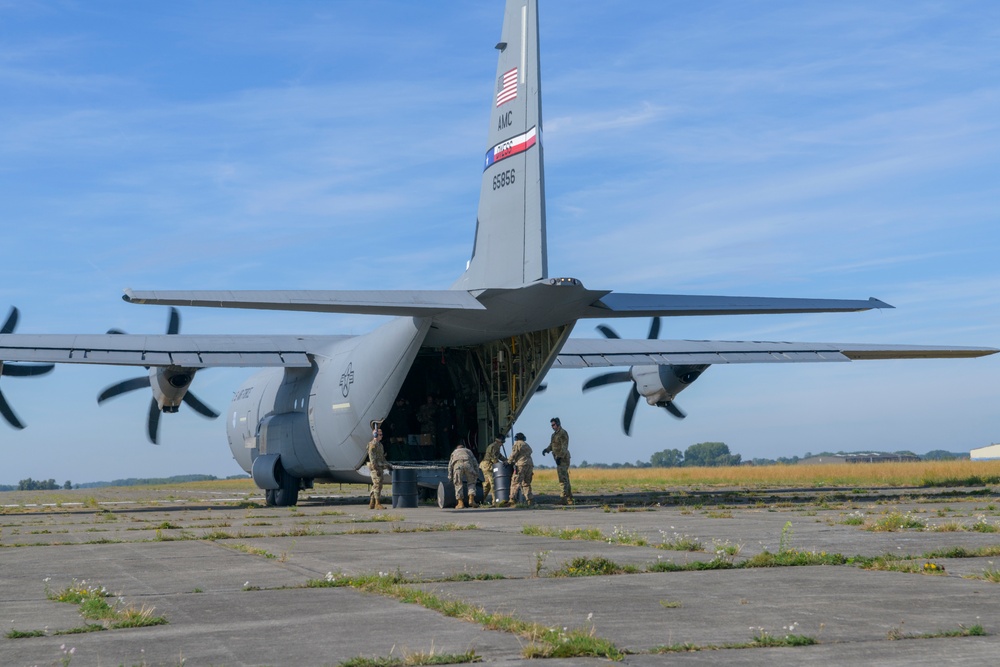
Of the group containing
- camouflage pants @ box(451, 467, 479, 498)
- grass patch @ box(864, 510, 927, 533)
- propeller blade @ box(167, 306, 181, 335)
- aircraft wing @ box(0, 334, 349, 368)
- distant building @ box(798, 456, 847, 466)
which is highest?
propeller blade @ box(167, 306, 181, 335)

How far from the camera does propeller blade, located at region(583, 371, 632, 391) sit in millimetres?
30766

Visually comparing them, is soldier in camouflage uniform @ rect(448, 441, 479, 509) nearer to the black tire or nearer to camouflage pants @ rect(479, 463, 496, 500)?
camouflage pants @ rect(479, 463, 496, 500)

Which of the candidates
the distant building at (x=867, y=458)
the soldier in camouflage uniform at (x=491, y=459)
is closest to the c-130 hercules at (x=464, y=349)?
the soldier in camouflage uniform at (x=491, y=459)

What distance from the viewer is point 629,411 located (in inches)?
1243

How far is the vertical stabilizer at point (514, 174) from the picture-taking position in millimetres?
19000

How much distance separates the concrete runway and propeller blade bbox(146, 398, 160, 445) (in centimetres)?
1575

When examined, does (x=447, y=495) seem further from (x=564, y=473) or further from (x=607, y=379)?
(x=607, y=379)

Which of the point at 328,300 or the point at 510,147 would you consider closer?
the point at 328,300

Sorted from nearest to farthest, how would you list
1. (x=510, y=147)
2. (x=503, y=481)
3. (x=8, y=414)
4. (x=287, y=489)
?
(x=510, y=147), (x=503, y=481), (x=287, y=489), (x=8, y=414)

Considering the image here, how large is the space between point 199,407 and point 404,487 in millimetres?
11304

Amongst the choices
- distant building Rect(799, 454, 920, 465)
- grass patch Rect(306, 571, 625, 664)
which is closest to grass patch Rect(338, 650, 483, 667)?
grass patch Rect(306, 571, 625, 664)

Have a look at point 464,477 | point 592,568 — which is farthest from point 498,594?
point 464,477

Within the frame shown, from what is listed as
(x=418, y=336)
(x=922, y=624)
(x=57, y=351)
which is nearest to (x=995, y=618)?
(x=922, y=624)

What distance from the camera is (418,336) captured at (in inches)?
819
